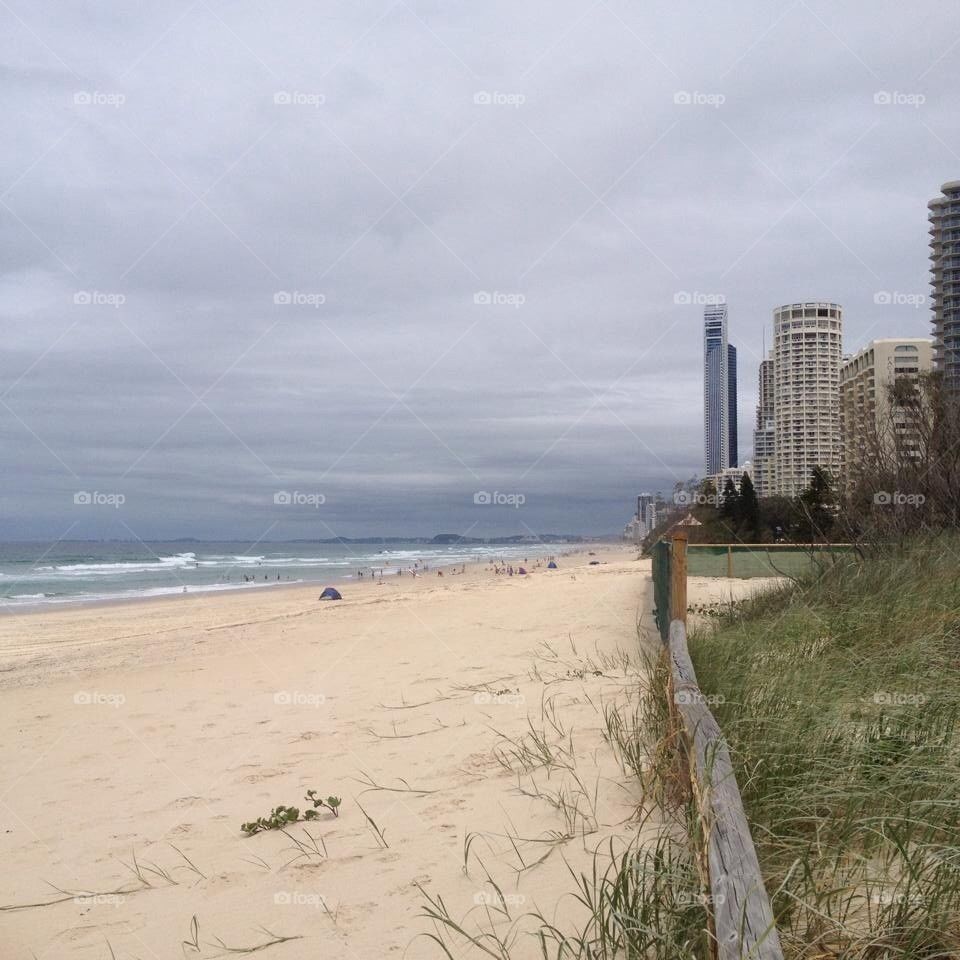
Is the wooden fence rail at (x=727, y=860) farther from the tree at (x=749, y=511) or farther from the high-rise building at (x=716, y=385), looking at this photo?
the high-rise building at (x=716, y=385)

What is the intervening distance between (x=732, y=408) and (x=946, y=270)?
73.9 metres

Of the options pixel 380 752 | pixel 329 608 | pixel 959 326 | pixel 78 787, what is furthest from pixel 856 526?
pixel 959 326

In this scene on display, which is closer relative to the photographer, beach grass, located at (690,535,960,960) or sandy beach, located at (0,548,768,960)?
beach grass, located at (690,535,960,960)

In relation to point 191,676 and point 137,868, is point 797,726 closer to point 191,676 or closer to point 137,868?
point 137,868

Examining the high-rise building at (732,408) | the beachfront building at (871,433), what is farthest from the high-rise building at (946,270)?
the high-rise building at (732,408)

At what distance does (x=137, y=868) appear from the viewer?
395 cm

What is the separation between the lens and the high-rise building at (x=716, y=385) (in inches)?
4390

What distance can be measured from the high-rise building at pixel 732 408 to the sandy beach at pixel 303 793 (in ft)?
321

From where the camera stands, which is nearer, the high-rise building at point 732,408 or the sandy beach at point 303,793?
the sandy beach at point 303,793

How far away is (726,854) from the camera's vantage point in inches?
83.6

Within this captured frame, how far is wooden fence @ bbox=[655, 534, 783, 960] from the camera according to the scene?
1806mm

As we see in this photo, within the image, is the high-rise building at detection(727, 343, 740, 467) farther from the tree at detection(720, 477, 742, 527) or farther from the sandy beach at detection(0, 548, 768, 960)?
the sandy beach at detection(0, 548, 768, 960)

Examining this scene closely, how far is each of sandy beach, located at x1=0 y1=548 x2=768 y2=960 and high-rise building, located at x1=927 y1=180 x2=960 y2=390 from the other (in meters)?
32.3

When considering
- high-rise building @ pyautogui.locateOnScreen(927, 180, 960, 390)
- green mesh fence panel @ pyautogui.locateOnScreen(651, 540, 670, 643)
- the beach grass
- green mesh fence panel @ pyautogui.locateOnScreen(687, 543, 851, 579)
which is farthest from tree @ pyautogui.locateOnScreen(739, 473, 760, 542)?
the beach grass
